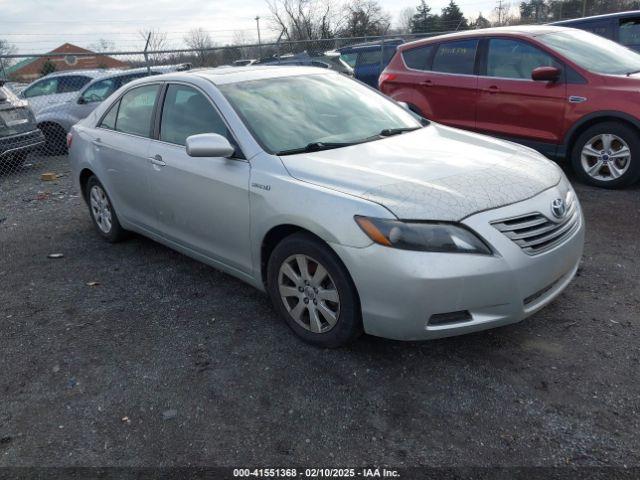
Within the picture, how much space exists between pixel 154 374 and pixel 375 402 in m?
1.31

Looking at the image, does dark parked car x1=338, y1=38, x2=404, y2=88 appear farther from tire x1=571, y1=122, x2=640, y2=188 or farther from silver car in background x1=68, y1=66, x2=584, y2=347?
silver car in background x1=68, y1=66, x2=584, y2=347

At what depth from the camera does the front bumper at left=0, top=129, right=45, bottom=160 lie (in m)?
8.37

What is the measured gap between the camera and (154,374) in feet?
10.5

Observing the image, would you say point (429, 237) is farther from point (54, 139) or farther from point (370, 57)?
point (370, 57)

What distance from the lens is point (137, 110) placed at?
4.64 meters

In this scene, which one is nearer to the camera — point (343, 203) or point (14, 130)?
point (343, 203)

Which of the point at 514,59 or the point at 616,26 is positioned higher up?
the point at 616,26

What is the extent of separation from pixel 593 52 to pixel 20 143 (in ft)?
27.2

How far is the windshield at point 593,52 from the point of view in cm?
618

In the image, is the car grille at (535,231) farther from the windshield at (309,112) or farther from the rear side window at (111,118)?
the rear side window at (111,118)

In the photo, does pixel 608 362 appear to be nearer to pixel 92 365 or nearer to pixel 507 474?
pixel 507 474

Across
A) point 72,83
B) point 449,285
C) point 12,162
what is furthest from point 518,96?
point 72,83

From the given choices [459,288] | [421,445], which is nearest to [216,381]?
[421,445]

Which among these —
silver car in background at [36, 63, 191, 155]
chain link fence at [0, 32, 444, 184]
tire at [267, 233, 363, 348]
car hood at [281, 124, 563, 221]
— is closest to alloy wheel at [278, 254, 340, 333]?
tire at [267, 233, 363, 348]
